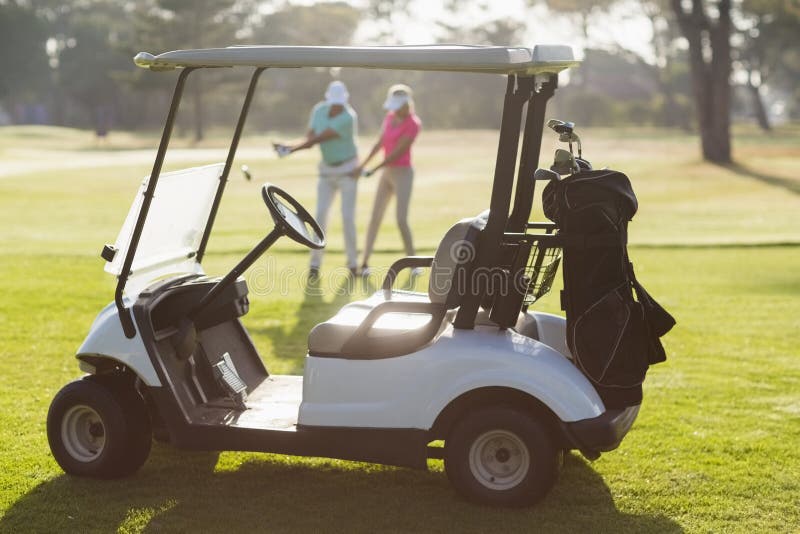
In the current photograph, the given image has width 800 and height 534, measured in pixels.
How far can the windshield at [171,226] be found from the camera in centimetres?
431

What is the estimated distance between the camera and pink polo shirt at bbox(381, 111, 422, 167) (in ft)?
32.3

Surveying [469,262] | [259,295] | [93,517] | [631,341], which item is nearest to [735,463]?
[631,341]

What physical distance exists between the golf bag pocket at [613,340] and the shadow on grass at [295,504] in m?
0.51

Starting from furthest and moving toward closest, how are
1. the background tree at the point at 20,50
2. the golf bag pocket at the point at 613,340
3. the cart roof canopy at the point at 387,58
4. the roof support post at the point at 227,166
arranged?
the background tree at the point at 20,50 → the roof support post at the point at 227,166 → the golf bag pocket at the point at 613,340 → the cart roof canopy at the point at 387,58

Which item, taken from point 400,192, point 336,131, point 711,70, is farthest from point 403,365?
point 711,70

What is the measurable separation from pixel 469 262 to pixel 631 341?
2.11 ft

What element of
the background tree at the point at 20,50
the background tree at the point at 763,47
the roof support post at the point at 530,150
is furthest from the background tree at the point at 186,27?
the roof support post at the point at 530,150

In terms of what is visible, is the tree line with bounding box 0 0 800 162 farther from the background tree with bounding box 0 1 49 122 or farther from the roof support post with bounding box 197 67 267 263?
the roof support post with bounding box 197 67 267 263

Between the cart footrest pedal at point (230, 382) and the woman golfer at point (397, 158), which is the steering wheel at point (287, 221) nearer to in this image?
the cart footrest pedal at point (230, 382)

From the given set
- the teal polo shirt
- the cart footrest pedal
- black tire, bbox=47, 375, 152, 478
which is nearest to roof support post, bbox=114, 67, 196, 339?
black tire, bbox=47, 375, 152, 478

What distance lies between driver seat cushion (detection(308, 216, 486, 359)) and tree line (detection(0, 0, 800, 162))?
50595 mm

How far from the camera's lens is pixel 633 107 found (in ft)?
218

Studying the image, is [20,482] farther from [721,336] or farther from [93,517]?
[721,336]

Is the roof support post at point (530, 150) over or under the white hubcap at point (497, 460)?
over
